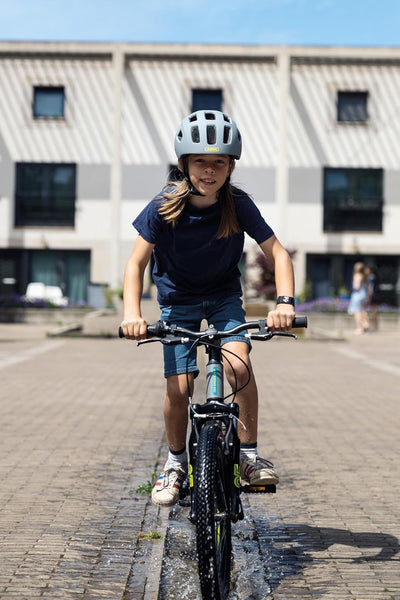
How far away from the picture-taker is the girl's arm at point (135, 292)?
3.69 m

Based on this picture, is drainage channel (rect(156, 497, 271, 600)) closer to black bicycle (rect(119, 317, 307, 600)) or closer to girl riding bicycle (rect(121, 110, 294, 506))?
black bicycle (rect(119, 317, 307, 600))

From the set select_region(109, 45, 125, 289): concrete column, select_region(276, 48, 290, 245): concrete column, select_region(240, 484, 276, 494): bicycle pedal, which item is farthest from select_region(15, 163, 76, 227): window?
select_region(240, 484, 276, 494): bicycle pedal

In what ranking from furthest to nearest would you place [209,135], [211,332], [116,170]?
1. [116,170]
2. [209,135]
3. [211,332]

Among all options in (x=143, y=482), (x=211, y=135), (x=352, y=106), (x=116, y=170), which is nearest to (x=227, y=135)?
(x=211, y=135)

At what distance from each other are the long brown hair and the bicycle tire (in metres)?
0.94

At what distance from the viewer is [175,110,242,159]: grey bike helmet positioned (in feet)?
12.7

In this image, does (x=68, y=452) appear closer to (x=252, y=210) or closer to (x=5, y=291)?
(x=252, y=210)

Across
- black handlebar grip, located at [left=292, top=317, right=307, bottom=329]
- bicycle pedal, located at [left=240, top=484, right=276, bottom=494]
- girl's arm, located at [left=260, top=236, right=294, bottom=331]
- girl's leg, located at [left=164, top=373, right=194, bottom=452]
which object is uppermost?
girl's arm, located at [left=260, top=236, right=294, bottom=331]

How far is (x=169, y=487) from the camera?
13.0 ft

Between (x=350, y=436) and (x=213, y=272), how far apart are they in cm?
399

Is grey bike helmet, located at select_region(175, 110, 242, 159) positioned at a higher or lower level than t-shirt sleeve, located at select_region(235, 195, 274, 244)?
higher

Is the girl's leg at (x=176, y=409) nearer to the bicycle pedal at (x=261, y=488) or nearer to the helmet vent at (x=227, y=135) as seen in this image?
the bicycle pedal at (x=261, y=488)

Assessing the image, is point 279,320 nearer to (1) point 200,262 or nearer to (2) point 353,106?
(1) point 200,262

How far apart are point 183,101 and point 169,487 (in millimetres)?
31090
